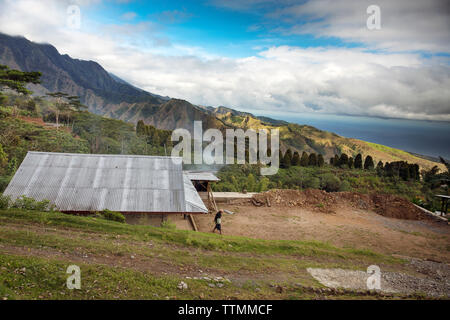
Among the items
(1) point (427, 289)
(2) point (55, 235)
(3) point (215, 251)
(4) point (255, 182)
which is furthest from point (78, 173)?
(4) point (255, 182)

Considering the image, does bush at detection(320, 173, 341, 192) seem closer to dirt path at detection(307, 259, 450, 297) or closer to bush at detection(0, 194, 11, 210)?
dirt path at detection(307, 259, 450, 297)

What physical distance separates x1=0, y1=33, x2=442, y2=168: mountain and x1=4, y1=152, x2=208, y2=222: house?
73.0 metres

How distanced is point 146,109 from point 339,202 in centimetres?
13491

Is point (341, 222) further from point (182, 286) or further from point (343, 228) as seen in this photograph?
point (182, 286)

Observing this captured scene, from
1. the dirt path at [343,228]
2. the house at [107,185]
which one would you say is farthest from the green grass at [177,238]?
the dirt path at [343,228]

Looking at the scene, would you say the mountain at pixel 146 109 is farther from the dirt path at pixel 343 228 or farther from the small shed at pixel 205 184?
the small shed at pixel 205 184

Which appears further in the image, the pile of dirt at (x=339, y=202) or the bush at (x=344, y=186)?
the bush at (x=344, y=186)

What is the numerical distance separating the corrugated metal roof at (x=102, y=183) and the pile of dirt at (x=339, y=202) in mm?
8352

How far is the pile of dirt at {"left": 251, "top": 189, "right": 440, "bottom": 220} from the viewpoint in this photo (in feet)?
63.8

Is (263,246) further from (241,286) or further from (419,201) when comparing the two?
(419,201)

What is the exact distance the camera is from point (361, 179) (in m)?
28.5

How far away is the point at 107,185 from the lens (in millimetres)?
12664

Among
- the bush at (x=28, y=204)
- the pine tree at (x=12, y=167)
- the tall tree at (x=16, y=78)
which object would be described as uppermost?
the tall tree at (x=16, y=78)

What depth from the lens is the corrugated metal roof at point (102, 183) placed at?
38.3ft
